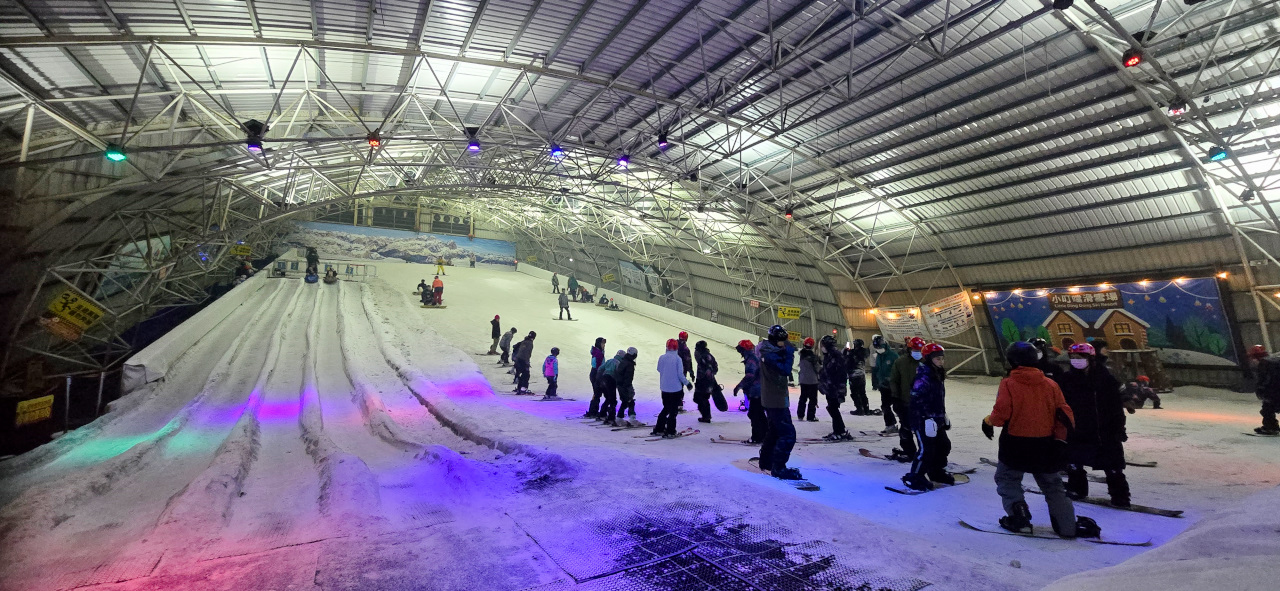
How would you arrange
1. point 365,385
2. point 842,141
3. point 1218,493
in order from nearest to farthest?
1. point 1218,493
2. point 365,385
3. point 842,141

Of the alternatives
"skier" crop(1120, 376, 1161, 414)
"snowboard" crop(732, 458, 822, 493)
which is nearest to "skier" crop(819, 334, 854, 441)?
"snowboard" crop(732, 458, 822, 493)

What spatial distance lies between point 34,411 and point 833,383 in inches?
627

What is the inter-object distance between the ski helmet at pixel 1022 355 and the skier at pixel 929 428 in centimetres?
113

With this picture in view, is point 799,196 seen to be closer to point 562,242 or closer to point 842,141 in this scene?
point 842,141

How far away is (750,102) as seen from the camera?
50.9ft

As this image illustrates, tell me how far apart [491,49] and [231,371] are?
422 inches

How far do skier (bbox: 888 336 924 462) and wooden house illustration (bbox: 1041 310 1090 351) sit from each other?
14945 mm

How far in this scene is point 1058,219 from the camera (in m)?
17.2

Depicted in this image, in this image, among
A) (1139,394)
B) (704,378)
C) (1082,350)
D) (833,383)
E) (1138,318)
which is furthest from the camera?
(1138,318)

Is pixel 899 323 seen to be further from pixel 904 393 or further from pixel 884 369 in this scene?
pixel 904 393

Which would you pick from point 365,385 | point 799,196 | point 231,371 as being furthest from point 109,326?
point 799,196

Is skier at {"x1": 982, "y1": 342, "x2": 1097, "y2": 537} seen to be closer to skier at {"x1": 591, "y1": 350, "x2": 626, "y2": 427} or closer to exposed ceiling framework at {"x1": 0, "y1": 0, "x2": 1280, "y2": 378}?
skier at {"x1": 591, "y1": 350, "x2": 626, "y2": 427}

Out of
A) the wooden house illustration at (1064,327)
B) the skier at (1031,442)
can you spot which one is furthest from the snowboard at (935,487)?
the wooden house illustration at (1064,327)

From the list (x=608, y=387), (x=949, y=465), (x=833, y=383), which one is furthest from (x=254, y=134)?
(x=949, y=465)
